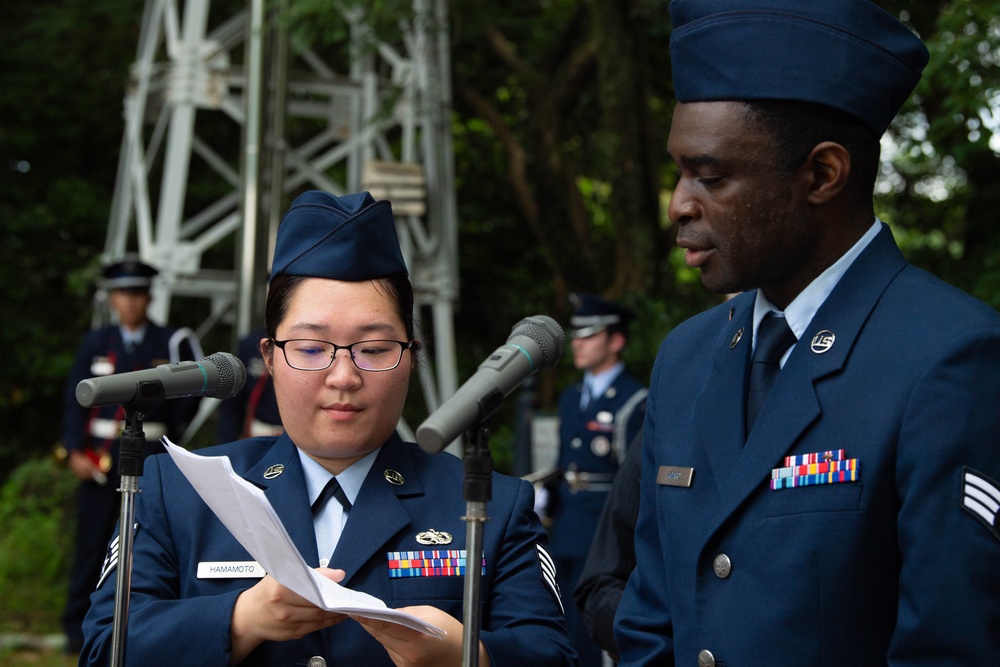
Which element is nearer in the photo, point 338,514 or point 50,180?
point 338,514

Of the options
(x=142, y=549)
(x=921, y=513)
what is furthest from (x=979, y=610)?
(x=142, y=549)

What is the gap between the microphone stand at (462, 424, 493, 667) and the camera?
76.5 inches

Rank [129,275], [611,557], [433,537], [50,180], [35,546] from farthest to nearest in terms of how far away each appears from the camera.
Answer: [50,180]
[35,546]
[129,275]
[611,557]
[433,537]

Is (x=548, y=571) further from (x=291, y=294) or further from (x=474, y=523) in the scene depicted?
(x=291, y=294)

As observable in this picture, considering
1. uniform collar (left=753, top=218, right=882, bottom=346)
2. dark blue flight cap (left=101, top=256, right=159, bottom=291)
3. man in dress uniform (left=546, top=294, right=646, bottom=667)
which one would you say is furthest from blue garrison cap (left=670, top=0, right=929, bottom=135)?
dark blue flight cap (left=101, top=256, right=159, bottom=291)

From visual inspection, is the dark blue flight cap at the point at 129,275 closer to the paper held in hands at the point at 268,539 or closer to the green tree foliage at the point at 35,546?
the green tree foliage at the point at 35,546

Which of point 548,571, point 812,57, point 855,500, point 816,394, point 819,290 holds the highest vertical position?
point 812,57

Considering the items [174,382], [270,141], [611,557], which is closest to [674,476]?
[174,382]

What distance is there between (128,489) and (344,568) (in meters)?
0.44

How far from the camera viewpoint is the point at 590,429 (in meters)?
7.55

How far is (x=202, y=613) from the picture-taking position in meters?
2.35

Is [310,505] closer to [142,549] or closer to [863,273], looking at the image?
[142,549]

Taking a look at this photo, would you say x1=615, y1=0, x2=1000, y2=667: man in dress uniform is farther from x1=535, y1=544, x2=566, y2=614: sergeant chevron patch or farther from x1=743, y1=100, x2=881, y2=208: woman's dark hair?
x1=535, y1=544, x2=566, y2=614: sergeant chevron patch

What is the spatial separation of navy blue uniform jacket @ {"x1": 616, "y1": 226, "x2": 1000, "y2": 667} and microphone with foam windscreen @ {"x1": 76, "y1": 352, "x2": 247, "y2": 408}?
949mm
